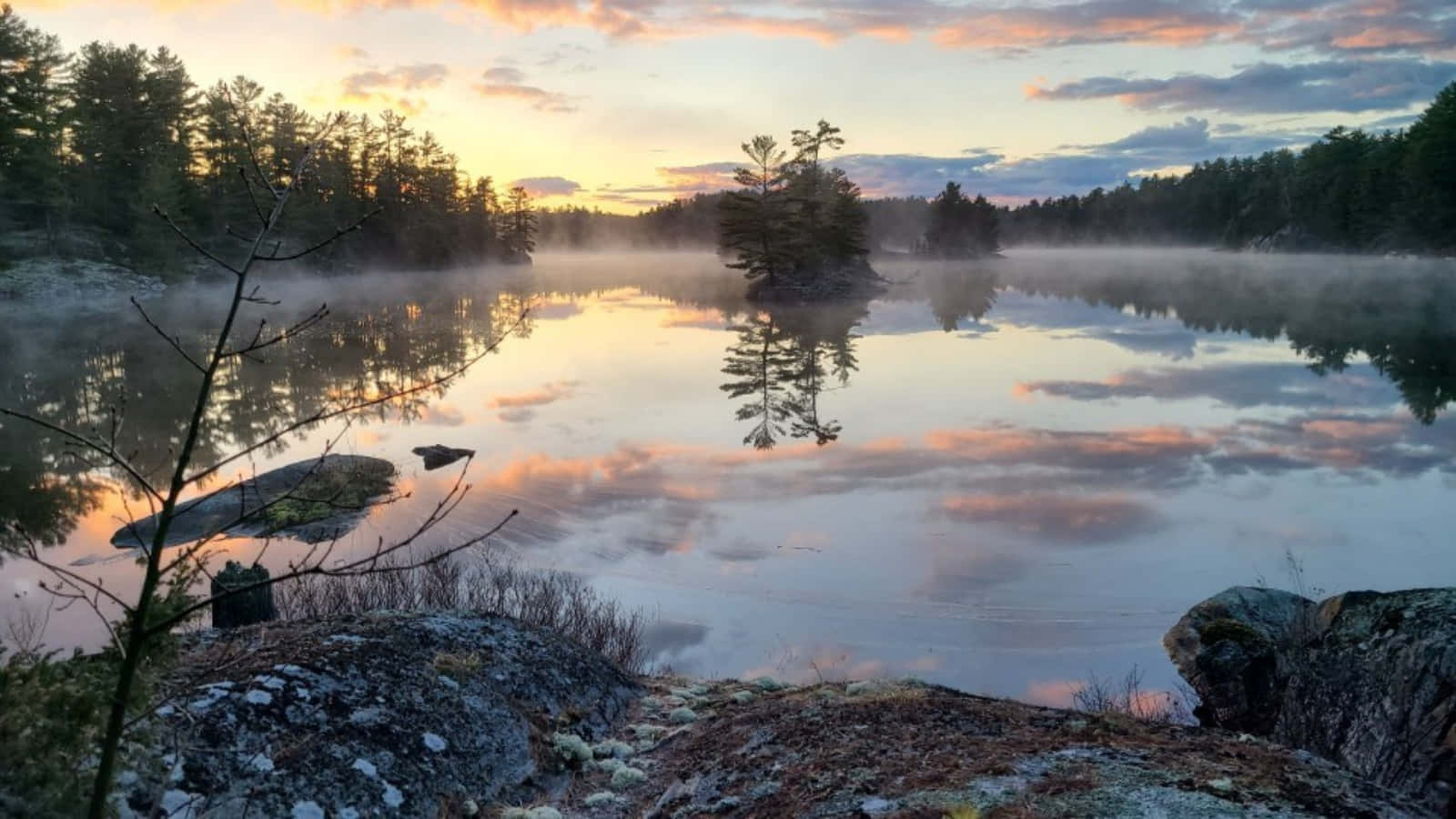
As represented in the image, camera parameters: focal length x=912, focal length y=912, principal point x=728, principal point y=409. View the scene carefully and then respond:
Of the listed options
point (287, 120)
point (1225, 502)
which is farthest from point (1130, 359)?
point (287, 120)

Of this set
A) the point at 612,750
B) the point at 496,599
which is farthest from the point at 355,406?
the point at 496,599

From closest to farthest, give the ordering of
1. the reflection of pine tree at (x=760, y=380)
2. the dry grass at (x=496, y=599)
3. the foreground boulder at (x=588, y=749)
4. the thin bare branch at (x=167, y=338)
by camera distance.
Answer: the thin bare branch at (x=167, y=338) → the foreground boulder at (x=588, y=749) → the dry grass at (x=496, y=599) → the reflection of pine tree at (x=760, y=380)

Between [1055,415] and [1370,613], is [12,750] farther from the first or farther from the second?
[1055,415]

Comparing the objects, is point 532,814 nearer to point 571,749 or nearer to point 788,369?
point 571,749

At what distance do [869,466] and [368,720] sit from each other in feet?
52.1

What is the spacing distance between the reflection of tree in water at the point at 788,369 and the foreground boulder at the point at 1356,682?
1426 cm

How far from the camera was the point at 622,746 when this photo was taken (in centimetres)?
745

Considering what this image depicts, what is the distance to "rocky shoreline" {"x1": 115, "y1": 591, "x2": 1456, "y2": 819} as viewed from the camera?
4941 mm

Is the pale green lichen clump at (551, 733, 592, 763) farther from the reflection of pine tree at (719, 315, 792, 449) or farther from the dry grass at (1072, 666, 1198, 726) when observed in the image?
the reflection of pine tree at (719, 315, 792, 449)

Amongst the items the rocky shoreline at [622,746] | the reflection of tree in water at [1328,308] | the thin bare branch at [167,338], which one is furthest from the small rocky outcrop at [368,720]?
the reflection of tree in water at [1328,308]

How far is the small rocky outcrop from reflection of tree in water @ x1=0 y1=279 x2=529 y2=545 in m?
4.55

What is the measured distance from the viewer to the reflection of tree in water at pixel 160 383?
19.4 metres

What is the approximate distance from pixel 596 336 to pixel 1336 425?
33.9m

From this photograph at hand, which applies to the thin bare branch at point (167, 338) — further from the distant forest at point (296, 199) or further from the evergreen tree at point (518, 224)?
the evergreen tree at point (518, 224)
